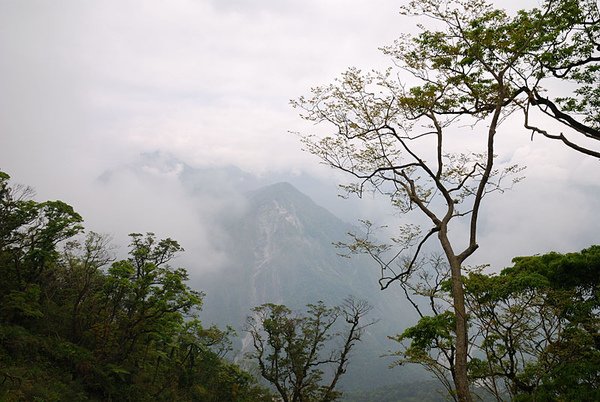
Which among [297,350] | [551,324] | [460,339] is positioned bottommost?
[297,350]

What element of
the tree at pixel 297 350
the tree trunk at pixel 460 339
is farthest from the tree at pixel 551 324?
the tree at pixel 297 350

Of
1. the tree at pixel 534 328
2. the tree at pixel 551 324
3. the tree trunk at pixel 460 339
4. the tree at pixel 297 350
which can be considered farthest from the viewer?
the tree at pixel 297 350

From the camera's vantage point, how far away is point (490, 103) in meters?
8.53

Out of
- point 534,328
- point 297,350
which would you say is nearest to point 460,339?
point 534,328

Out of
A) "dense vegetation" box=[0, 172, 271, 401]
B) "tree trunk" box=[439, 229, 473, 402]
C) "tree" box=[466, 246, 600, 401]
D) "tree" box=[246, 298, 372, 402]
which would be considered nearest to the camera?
"tree trunk" box=[439, 229, 473, 402]

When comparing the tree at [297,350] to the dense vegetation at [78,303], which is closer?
the dense vegetation at [78,303]

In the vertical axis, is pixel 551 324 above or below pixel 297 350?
above

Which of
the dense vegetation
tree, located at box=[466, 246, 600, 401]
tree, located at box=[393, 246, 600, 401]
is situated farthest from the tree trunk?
the dense vegetation

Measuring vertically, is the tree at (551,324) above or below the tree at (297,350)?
above

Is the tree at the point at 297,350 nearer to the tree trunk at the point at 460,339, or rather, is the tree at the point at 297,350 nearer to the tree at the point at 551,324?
the tree at the point at 551,324

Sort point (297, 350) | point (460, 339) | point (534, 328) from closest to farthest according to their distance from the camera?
point (460, 339)
point (534, 328)
point (297, 350)

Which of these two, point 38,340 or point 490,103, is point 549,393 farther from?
point 38,340

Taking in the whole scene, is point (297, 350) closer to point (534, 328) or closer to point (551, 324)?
point (551, 324)

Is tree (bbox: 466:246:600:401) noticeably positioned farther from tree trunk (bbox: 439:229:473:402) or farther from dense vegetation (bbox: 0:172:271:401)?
dense vegetation (bbox: 0:172:271:401)
